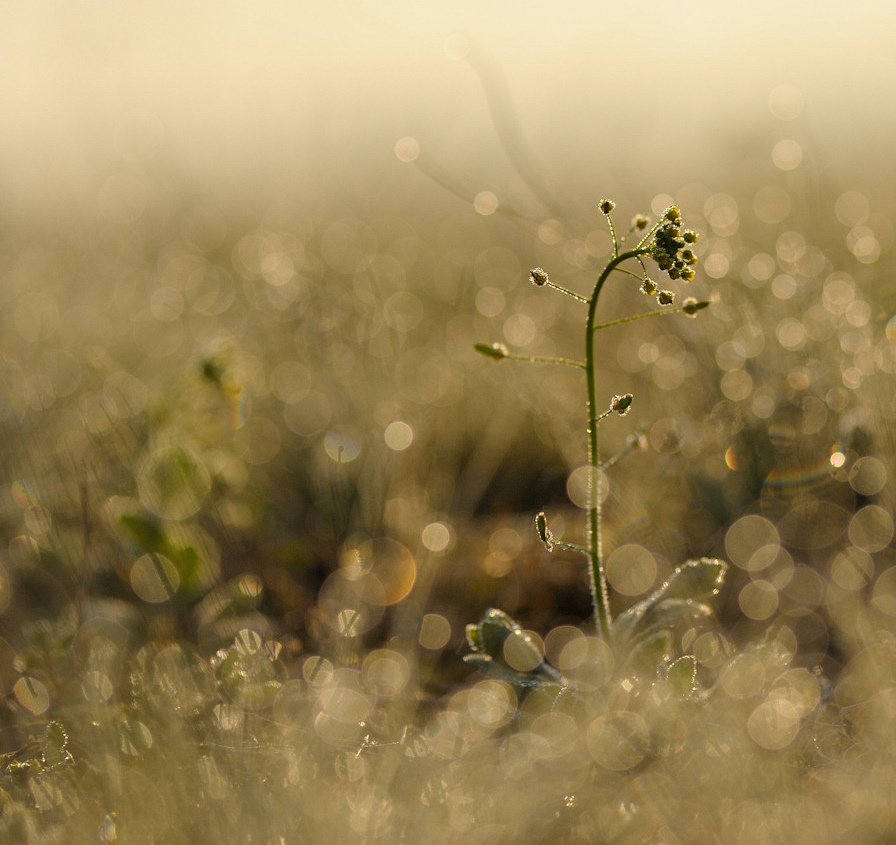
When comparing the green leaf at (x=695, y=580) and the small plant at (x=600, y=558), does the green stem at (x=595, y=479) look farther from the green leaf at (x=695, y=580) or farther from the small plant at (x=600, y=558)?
the green leaf at (x=695, y=580)

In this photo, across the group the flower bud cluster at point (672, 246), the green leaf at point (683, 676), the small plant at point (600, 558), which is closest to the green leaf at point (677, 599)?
the small plant at point (600, 558)

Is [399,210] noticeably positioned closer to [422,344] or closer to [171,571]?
[422,344]

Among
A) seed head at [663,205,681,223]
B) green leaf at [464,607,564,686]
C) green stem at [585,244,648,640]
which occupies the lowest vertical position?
green leaf at [464,607,564,686]

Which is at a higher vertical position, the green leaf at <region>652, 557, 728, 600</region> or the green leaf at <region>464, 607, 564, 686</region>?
the green leaf at <region>652, 557, 728, 600</region>

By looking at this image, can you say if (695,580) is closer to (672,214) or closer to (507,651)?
(507,651)

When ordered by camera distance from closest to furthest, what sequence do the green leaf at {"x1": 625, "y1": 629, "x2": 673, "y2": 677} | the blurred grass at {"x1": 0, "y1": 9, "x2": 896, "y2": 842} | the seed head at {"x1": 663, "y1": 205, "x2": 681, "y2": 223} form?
the blurred grass at {"x1": 0, "y1": 9, "x2": 896, "y2": 842}
the seed head at {"x1": 663, "y1": 205, "x2": 681, "y2": 223}
the green leaf at {"x1": 625, "y1": 629, "x2": 673, "y2": 677}

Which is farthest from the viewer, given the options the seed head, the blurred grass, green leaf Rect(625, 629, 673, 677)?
green leaf Rect(625, 629, 673, 677)

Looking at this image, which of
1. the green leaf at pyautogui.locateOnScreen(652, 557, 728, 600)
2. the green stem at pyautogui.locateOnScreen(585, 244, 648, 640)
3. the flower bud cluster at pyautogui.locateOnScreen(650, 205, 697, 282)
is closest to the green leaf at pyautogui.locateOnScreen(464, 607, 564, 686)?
the green stem at pyautogui.locateOnScreen(585, 244, 648, 640)

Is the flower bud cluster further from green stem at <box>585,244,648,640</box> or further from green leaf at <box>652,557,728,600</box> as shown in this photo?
green leaf at <box>652,557,728,600</box>
